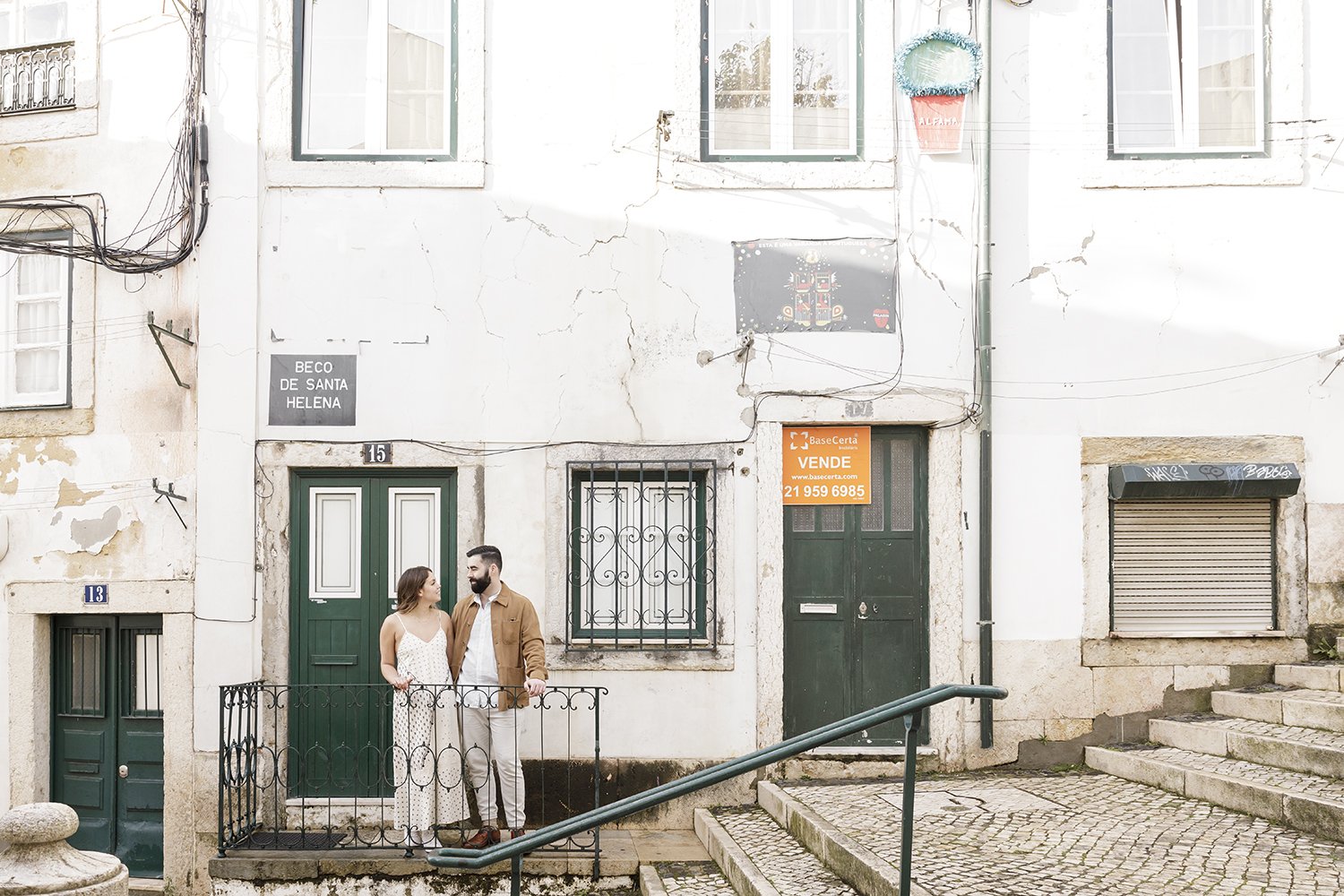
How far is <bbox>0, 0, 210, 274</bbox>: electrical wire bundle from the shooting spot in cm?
733

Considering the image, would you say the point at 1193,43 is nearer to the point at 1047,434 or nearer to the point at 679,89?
the point at 1047,434

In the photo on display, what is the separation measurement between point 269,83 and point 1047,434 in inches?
213

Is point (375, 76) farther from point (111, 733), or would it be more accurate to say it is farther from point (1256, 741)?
point (1256, 741)

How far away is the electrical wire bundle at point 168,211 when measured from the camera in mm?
7328

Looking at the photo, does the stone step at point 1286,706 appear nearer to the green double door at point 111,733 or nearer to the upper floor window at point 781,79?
the upper floor window at point 781,79

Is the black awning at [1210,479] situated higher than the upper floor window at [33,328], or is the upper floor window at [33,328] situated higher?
the upper floor window at [33,328]

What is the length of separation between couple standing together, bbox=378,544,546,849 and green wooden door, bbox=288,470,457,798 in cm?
92

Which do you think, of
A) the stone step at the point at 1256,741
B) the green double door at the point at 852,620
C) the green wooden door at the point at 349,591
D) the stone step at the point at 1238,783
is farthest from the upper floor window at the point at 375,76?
the stone step at the point at 1256,741

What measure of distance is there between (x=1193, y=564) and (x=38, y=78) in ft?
26.6

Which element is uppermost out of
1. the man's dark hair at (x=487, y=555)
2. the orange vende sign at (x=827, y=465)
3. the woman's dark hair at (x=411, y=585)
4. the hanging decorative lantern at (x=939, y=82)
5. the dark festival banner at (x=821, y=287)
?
the hanging decorative lantern at (x=939, y=82)

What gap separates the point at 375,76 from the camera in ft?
24.8

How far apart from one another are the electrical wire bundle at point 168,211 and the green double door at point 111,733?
2342 millimetres

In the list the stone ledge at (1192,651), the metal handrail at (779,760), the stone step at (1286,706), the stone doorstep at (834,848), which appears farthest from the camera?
the stone ledge at (1192,651)

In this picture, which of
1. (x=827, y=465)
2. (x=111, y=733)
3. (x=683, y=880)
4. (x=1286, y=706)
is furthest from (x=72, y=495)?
(x=1286, y=706)
